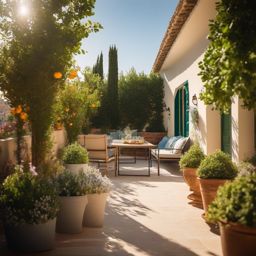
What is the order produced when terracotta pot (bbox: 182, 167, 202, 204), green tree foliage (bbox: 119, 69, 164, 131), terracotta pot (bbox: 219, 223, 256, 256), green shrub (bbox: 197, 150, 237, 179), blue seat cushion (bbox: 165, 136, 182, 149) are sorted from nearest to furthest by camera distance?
1. terracotta pot (bbox: 219, 223, 256, 256)
2. green shrub (bbox: 197, 150, 237, 179)
3. terracotta pot (bbox: 182, 167, 202, 204)
4. blue seat cushion (bbox: 165, 136, 182, 149)
5. green tree foliage (bbox: 119, 69, 164, 131)

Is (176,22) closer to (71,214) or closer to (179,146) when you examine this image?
(179,146)

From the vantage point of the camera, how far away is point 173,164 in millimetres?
12258

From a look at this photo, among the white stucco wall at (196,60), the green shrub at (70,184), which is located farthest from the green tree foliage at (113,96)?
the green shrub at (70,184)

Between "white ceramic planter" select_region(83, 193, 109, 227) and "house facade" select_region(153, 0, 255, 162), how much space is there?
2.16 meters

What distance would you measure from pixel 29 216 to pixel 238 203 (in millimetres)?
1929

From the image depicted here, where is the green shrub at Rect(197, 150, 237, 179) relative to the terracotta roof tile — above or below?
below

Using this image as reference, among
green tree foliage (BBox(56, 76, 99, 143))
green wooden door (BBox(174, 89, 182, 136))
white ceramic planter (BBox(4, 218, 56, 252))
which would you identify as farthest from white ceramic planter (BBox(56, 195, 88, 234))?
green wooden door (BBox(174, 89, 182, 136))

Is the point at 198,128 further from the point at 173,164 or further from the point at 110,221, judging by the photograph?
the point at 110,221

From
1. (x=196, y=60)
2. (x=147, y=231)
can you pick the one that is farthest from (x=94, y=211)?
(x=196, y=60)

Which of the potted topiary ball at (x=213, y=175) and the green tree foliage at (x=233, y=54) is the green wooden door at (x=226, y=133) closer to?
the potted topiary ball at (x=213, y=175)

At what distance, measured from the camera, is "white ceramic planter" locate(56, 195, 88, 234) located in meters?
4.29

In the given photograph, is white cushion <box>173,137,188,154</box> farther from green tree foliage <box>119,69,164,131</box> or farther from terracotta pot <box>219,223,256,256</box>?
terracotta pot <box>219,223,256,256</box>

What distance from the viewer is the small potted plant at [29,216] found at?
3.61 meters

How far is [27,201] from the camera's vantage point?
364 cm
